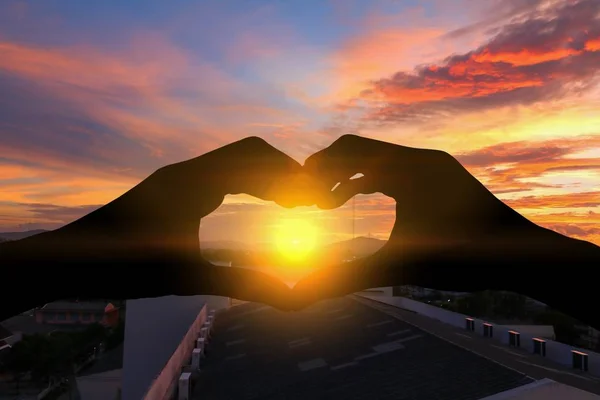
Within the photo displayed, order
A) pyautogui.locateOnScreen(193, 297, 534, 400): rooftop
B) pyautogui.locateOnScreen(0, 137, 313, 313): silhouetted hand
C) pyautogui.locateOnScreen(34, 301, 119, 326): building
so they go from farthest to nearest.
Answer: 1. pyautogui.locateOnScreen(34, 301, 119, 326): building
2. pyautogui.locateOnScreen(193, 297, 534, 400): rooftop
3. pyautogui.locateOnScreen(0, 137, 313, 313): silhouetted hand

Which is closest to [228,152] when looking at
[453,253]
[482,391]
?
[453,253]

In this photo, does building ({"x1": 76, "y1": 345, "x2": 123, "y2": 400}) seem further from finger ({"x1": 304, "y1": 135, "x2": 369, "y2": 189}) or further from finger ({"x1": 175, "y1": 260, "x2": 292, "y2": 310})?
finger ({"x1": 304, "y1": 135, "x2": 369, "y2": 189})

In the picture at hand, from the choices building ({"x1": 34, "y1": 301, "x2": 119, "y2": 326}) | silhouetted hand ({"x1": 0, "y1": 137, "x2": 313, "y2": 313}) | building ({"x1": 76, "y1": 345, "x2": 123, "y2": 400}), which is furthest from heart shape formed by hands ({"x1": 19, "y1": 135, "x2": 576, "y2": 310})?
building ({"x1": 34, "y1": 301, "x2": 119, "y2": 326})

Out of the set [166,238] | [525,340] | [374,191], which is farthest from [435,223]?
[525,340]

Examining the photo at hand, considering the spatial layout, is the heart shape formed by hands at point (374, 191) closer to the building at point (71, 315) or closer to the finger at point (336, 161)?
the finger at point (336, 161)

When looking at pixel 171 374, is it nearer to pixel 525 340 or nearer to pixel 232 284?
pixel 525 340
